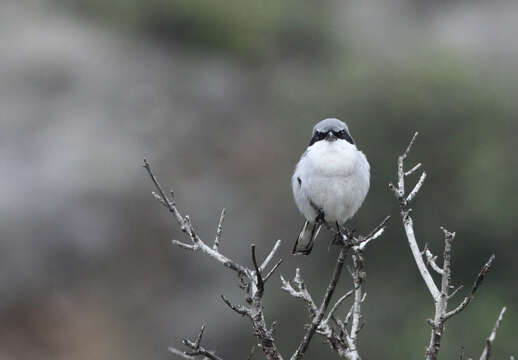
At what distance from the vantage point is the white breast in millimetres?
5301

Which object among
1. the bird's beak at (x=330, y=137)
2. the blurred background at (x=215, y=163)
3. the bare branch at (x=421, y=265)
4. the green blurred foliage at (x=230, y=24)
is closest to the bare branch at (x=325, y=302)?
the bare branch at (x=421, y=265)

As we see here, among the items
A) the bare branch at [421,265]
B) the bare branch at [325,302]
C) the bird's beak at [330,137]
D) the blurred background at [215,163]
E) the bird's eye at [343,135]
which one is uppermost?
the blurred background at [215,163]

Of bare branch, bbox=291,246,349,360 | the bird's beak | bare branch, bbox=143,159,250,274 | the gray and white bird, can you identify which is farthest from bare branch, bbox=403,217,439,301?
the bird's beak

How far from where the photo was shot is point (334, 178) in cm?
530

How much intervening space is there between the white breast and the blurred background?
7.08 metres

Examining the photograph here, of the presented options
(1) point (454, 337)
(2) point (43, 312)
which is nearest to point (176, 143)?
(2) point (43, 312)

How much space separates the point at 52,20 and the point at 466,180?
1089 cm

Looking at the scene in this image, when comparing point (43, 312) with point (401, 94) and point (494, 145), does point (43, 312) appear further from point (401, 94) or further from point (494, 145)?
point (494, 145)

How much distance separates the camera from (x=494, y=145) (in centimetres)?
1454

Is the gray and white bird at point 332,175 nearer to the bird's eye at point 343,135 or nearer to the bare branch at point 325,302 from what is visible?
the bird's eye at point 343,135

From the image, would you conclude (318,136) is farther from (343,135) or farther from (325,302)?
(325,302)

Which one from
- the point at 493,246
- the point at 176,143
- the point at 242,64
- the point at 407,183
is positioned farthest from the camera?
the point at 242,64

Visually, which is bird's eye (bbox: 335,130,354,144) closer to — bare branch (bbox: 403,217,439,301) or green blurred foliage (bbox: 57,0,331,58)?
bare branch (bbox: 403,217,439,301)

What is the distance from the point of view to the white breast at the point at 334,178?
5301 millimetres
